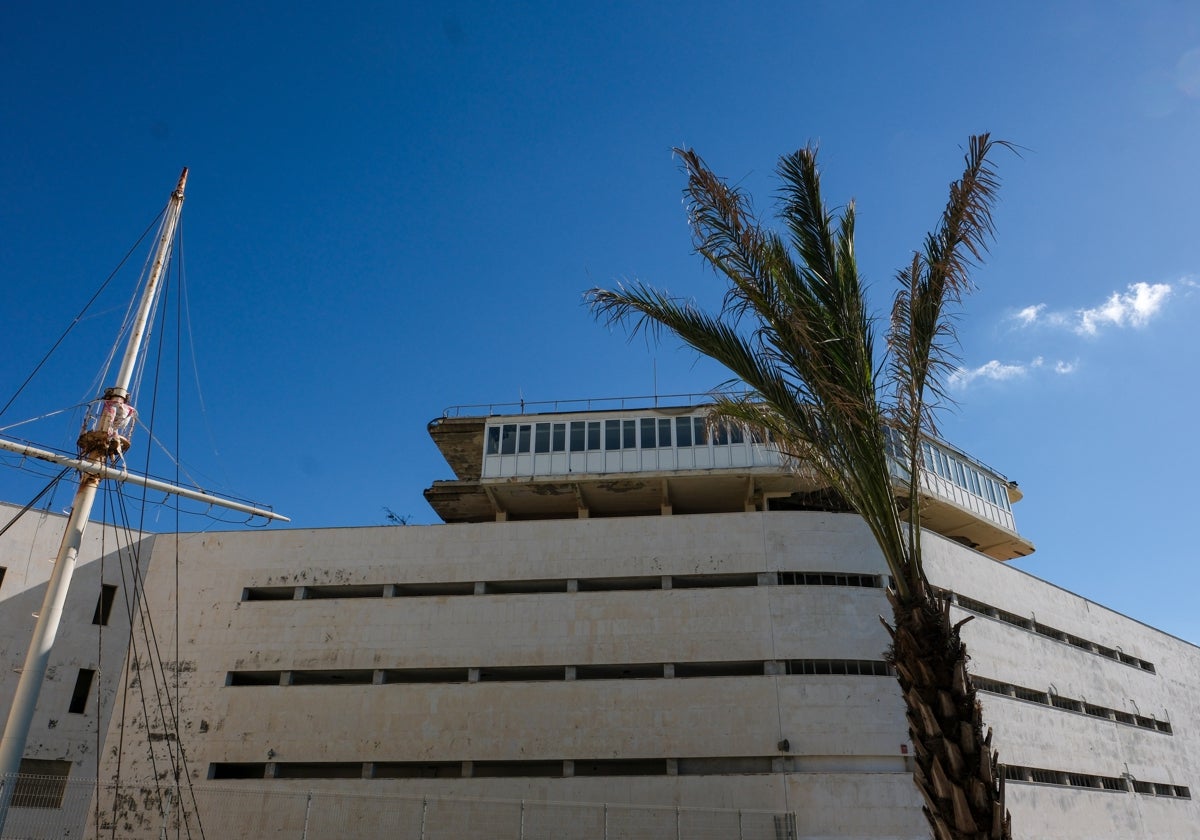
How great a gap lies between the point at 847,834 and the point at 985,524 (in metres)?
17.6

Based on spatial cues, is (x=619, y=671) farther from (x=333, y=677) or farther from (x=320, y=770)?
(x=320, y=770)

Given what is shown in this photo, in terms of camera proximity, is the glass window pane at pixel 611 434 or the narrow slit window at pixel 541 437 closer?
the glass window pane at pixel 611 434

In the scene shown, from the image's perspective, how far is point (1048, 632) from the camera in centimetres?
3369

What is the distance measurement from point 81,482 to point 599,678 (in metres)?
16.6

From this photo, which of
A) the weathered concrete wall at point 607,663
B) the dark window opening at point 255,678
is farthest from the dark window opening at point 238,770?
the dark window opening at point 255,678

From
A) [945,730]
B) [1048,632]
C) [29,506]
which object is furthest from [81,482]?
[1048,632]

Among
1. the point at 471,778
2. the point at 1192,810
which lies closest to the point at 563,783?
the point at 471,778

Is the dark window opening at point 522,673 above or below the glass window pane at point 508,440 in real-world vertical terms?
below

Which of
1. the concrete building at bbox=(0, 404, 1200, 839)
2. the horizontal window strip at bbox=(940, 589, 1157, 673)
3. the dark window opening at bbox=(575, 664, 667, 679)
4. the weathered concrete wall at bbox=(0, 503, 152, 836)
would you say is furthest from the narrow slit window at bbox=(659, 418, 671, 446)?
the weathered concrete wall at bbox=(0, 503, 152, 836)

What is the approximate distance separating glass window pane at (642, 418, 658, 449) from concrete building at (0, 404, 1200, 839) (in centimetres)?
8

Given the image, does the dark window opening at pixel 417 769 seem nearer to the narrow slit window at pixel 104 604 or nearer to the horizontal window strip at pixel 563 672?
the horizontal window strip at pixel 563 672

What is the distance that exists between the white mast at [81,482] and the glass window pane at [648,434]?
17.3 m

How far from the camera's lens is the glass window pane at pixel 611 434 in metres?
33.7

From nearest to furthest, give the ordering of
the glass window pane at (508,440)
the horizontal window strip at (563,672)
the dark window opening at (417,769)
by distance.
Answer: the horizontal window strip at (563,672)
the dark window opening at (417,769)
the glass window pane at (508,440)
